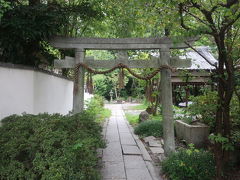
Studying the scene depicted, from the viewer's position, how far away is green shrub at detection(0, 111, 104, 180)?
333 cm

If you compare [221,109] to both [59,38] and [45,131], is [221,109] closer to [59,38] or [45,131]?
[45,131]

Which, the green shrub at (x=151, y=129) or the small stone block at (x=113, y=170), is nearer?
the small stone block at (x=113, y=170)

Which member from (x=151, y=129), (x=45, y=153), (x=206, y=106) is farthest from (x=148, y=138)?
(x=45, y=153)

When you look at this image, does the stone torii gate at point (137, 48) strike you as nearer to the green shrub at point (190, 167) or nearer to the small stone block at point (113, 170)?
the green shrub at point (190, 167)

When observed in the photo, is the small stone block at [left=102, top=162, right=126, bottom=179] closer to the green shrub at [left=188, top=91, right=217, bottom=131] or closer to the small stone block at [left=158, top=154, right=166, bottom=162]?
the small stone block at [left=158, top=154, right=166, bottom=162]

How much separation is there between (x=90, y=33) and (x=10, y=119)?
5.77m

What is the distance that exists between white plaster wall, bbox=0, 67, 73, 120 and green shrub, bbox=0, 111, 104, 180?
0.98 meters

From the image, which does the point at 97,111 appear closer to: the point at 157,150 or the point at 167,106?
the point at 157,150

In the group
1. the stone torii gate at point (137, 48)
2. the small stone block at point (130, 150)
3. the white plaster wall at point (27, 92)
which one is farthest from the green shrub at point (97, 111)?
the stone torii gate at point (137, 48)

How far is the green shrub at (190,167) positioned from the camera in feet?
14.9

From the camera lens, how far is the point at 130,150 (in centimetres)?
646

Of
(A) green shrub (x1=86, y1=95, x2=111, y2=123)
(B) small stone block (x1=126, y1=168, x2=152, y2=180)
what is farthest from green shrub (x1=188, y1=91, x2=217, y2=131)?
(A) green shrub (x1=86, y1=95, x2=111, y2=123)

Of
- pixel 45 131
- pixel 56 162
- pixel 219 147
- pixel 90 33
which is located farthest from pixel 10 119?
pixel 90 33

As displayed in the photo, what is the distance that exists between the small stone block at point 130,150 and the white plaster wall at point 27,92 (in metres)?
2.71
